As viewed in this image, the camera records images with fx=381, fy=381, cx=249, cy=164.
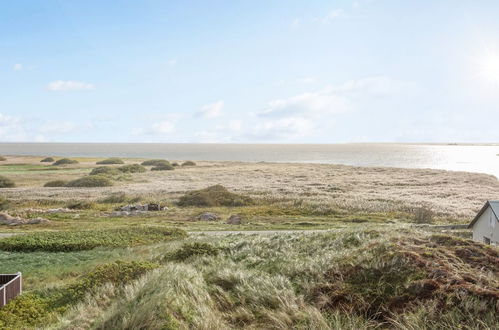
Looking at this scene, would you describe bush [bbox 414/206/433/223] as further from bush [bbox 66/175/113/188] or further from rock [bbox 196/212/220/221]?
bush [bbox 66/175/113/188]

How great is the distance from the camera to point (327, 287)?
882cm

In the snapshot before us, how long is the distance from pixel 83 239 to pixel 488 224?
1937 centimetres

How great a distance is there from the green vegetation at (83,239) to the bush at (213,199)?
2066 centimetres

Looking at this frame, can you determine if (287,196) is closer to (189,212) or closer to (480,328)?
(189,212)

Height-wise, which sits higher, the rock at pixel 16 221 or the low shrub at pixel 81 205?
the rock at pixel 16 221

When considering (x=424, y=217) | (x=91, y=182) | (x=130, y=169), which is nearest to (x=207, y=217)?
(x=424, y=217)

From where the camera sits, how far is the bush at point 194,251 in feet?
47.8

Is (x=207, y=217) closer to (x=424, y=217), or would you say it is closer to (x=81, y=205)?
(x=81, y=205)

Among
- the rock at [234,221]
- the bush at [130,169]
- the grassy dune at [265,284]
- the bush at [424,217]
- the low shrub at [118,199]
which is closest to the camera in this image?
the grassy dune at [265,284]

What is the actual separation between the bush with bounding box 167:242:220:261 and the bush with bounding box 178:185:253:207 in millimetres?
29005

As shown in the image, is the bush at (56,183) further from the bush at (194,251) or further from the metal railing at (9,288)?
the metal railing at (9,288)

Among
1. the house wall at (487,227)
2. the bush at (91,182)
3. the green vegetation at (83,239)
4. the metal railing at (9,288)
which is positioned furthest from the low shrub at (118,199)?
the house wall at (487,227)

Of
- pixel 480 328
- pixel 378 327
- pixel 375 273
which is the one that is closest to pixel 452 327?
pixel 480 328

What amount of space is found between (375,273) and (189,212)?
30680mm
